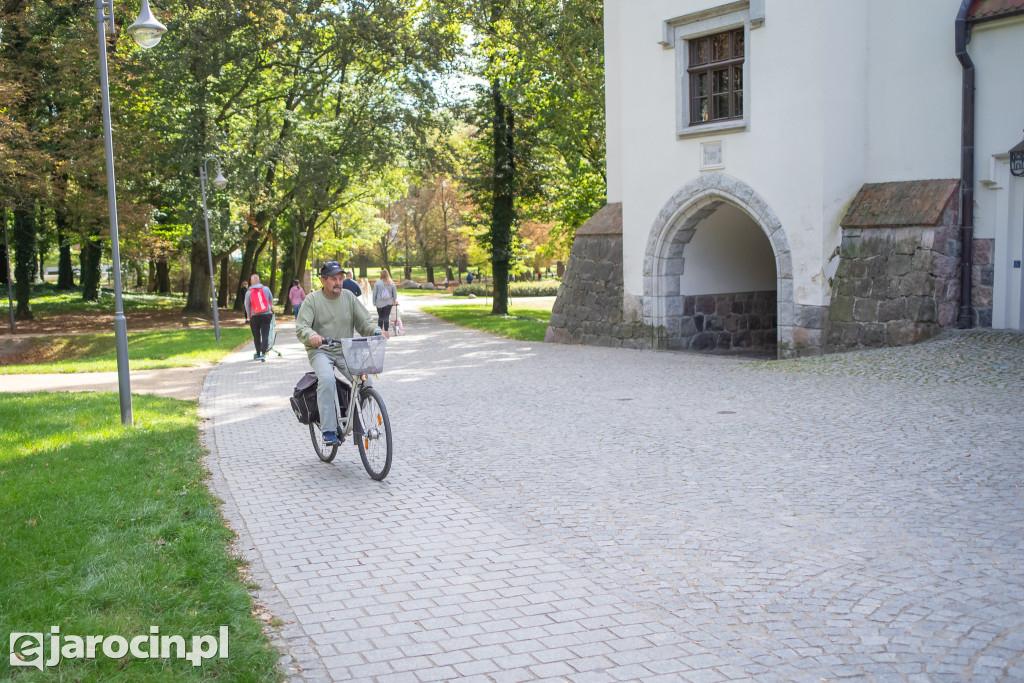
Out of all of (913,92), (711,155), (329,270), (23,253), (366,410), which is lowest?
(366,410)

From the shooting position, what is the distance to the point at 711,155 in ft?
54.3

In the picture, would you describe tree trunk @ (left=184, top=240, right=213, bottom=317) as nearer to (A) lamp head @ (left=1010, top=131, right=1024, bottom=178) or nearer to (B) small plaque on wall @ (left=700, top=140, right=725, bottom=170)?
(B) small plaque on wall @ (left=700, top=140, right=725, bottom=170)

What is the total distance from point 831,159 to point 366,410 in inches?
408

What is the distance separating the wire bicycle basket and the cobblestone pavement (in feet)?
3.20

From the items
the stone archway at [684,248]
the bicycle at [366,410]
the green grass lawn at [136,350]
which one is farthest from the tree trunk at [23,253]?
the bicycle at [366,410]

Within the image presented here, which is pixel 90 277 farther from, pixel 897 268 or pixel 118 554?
pixel 118 554

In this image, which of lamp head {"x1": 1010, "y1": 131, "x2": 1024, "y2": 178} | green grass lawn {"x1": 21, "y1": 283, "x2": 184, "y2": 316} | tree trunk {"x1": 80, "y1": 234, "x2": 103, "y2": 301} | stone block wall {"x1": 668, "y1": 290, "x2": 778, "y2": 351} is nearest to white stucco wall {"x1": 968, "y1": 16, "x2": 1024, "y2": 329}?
lamp head {"x1": 1010, "y1": 131, "x2": 1024, "y2": 178}

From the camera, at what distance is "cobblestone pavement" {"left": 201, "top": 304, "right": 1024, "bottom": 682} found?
407 cm

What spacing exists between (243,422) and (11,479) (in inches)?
149

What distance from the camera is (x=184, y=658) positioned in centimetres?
388

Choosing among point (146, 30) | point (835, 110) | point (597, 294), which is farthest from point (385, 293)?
point (146, 30)

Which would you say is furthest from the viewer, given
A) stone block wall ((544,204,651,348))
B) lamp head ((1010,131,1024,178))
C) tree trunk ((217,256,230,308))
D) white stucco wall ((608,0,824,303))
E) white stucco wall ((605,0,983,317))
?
tree trunk ((217,256,230,308))

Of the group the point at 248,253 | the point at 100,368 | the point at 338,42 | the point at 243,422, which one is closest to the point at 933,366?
the point at 243,422

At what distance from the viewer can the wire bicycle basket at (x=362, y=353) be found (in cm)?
739
